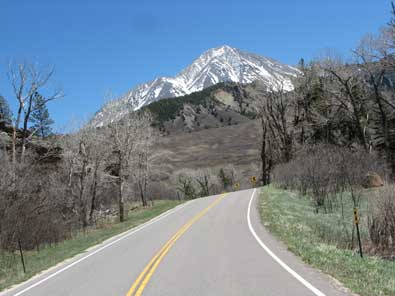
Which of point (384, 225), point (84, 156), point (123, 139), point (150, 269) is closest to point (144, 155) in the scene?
point (84, 156)

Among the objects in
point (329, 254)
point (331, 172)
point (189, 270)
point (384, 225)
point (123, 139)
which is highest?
point (123, 139)

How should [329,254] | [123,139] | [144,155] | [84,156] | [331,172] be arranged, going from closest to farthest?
[329,254]
[331,172]
[123,139]
[84,156]
[144,155]

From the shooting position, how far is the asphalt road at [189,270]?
865cm

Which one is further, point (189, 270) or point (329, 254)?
point (329, 254)

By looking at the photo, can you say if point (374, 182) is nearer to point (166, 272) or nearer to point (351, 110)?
point (351, 110)

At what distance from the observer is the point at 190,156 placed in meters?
144

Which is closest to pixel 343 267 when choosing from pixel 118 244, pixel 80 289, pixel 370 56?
pixel 80 289

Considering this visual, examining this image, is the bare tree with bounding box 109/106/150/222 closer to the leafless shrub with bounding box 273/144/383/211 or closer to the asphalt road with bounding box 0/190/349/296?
the leafless shrub with bounding box 273/144/383/211

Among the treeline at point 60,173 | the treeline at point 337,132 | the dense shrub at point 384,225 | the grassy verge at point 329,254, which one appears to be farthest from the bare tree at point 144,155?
the dense shrub at point 384,225

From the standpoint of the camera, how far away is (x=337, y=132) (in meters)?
50.7

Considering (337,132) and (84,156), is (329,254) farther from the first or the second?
(337,132)

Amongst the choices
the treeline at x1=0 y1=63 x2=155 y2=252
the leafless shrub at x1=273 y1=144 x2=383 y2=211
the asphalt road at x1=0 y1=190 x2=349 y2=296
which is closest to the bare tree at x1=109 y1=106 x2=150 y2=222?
the treeline at x1=0 y1=63 x2=155 y2=252

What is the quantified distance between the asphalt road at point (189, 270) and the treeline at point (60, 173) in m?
7.47

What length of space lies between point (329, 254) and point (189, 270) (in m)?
3.74
